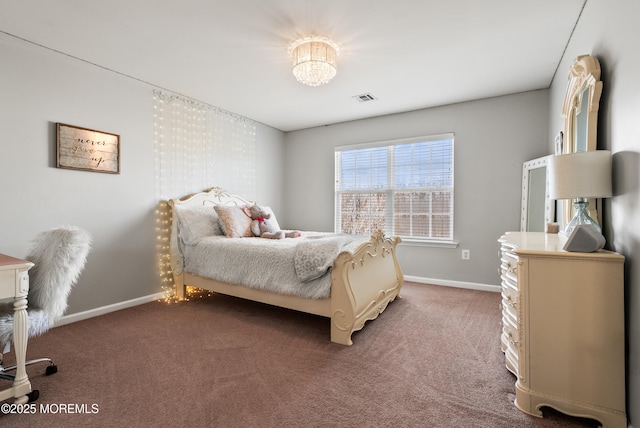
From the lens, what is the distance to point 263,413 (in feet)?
5.13

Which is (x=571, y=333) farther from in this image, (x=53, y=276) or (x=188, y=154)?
(x=188, y=154)

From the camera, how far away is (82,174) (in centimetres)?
292

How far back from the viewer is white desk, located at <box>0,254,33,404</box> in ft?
5.08

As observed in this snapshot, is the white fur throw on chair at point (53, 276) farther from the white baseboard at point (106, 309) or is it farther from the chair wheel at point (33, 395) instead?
the white baseboard at point (106, 309)

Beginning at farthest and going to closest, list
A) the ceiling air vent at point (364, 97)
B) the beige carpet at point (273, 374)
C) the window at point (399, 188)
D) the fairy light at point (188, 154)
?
the window at point (399, 188)
the ceiling air vent at point (364, 97)
the fairy light at point (188, 154)
the beige carpet at point (273, 374)

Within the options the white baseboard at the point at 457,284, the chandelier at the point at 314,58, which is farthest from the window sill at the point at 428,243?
the chandelier at the point at 314,58

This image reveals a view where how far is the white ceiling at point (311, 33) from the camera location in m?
2.13

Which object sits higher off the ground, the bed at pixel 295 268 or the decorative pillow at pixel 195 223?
the decorative pillow at pixel 195 223

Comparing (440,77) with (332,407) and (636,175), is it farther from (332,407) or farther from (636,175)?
(332,407)

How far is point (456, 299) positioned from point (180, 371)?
2.90m

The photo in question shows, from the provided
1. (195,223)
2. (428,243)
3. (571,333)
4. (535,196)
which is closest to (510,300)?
(571,333)

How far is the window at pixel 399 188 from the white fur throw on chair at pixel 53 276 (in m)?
3.58

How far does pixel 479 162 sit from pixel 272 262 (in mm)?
2959

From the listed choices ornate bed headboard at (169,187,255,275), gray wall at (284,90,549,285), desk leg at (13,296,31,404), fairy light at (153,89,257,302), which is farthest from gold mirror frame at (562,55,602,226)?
fairy light at (153,89,257,302)
